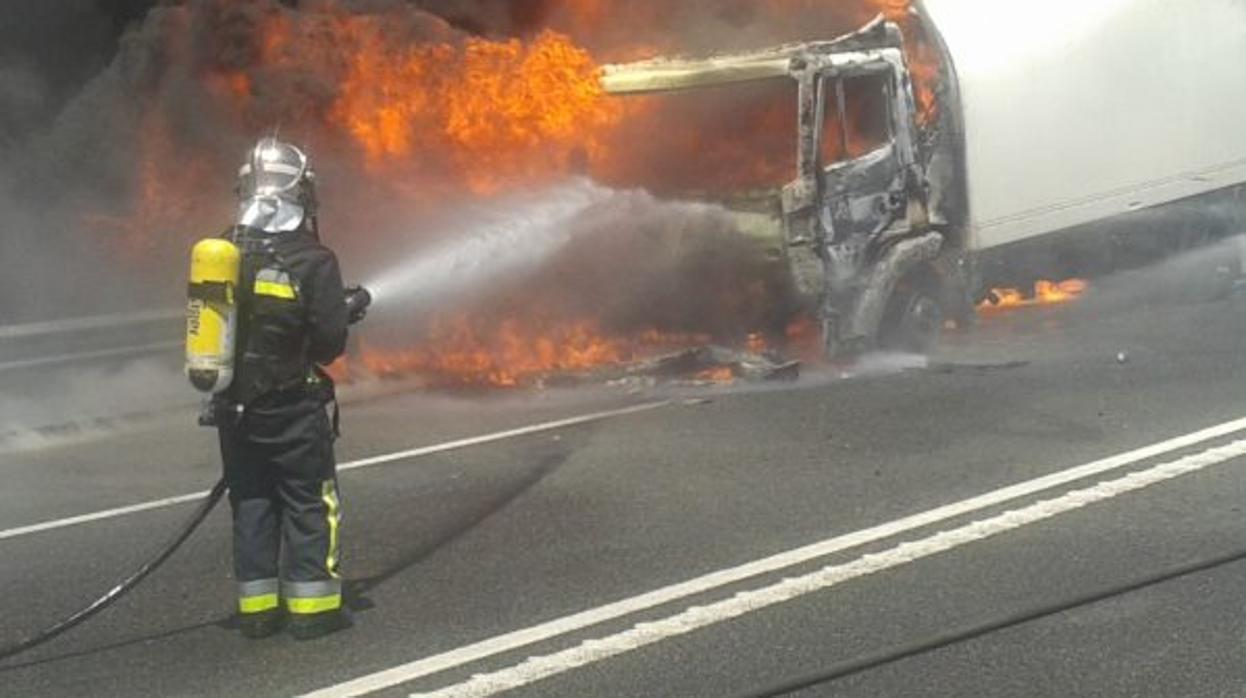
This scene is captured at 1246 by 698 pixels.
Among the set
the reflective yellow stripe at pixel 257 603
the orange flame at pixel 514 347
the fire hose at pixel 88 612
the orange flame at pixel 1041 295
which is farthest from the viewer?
the orange flame at pixel 1041 295

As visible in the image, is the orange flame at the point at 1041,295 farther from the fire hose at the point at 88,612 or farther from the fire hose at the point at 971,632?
the fire hose at the point at 88,612

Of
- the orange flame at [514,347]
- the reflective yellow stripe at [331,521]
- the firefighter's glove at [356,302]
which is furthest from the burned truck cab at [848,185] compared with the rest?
the reflective yellow stripe at [331,521]

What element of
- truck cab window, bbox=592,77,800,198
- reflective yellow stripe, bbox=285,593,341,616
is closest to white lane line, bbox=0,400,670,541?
truck cab window, bbox=592,77,800,198

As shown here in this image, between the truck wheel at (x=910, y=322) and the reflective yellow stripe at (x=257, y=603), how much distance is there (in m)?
6.72

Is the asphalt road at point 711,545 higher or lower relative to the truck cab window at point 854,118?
lower

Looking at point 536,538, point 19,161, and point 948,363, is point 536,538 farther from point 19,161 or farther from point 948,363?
point 19,161

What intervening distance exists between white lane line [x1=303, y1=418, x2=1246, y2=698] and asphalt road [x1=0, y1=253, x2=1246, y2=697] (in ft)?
0.06

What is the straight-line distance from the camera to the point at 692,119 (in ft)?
36.7

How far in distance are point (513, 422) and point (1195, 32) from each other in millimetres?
7594

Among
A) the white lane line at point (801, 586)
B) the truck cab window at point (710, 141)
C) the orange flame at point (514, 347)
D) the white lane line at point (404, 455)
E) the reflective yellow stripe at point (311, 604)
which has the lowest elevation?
the white lane line at point (801, 586)

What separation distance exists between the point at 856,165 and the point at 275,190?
20.7 feet

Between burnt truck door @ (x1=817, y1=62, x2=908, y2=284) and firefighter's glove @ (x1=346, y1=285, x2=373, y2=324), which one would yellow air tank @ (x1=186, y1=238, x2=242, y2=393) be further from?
burnt truck door @ (x1=817, y1=62, x2=908, y2=284)

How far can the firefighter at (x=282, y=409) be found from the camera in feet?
17.3

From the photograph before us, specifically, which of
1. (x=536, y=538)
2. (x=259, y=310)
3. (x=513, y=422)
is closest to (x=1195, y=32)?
(x=513, y=422)
